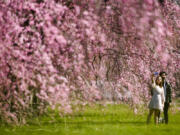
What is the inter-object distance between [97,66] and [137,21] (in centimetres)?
759

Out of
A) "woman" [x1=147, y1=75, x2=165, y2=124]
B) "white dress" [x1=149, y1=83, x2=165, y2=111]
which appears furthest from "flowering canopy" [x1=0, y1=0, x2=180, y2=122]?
"white dress" [x1=149, y1=83, x2=165, y2=111]

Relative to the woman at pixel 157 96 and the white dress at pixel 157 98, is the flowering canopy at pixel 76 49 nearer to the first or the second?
the woman at pixel 157 96

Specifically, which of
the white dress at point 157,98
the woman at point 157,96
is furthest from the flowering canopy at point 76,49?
the white dress at point 157,98

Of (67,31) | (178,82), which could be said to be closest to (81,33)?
(67,31)

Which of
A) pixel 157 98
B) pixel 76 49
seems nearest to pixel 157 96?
pixel 157 98

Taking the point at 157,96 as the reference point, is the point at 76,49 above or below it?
above

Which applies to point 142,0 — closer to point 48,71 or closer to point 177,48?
point 48,71

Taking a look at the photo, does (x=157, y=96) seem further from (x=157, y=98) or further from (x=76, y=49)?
(x=76, y=49)

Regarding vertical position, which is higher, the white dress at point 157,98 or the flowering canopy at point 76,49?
the flowering canopy at point 76,49

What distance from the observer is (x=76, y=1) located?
1458cm

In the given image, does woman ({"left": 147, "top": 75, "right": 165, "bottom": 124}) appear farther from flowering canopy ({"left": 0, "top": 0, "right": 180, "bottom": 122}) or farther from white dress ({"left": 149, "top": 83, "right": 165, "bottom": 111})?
flowering canopy ({"left": 0, "top": 0, "right": 180, "bottom": 122})

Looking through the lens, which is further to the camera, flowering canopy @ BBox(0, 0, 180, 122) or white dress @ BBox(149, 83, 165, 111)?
white dress @ BBox(149, 83, 165, 111)

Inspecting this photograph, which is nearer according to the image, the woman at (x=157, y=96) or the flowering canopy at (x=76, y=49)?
the flowering canopy at (x=76, y=49)

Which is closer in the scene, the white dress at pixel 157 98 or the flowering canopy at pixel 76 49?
the flowering canopy at pixel 76 49
